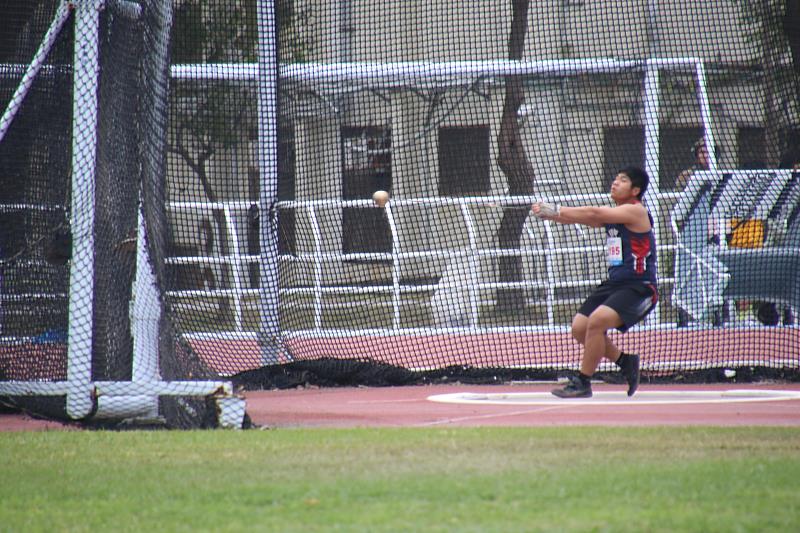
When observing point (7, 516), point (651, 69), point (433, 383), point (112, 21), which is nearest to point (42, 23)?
point (112, 21)

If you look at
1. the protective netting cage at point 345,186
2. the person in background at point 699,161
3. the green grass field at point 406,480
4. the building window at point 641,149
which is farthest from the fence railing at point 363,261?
the green grass field at point 406,480

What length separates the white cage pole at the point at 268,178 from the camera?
34.8ft

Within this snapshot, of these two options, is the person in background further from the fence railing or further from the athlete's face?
the athlete's face

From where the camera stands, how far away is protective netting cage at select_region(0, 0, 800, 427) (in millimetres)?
7863

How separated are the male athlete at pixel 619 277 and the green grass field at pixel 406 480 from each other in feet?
4.88

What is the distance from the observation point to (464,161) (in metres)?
14.9

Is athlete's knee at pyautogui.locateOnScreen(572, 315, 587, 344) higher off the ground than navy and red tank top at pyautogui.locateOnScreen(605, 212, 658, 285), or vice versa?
navy and red tank top at pyautogui.locateOnScreen(605, 212, 658, 285)

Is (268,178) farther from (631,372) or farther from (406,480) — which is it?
(406,480)

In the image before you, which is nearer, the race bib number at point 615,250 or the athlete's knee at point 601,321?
the athlete's knee at point 601,321

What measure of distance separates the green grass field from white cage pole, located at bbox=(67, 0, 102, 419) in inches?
19.1

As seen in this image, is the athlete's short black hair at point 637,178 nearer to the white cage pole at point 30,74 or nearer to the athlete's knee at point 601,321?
the athlete's knee at point 601,321

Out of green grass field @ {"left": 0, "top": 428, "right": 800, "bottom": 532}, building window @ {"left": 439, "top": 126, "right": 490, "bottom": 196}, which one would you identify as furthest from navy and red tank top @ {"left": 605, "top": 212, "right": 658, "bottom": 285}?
building window @ {"left": 439, "top": 126, "right": 490, "bottom": 196}

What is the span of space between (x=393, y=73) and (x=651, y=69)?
2.70 meters

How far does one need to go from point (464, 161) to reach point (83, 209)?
7940mm
